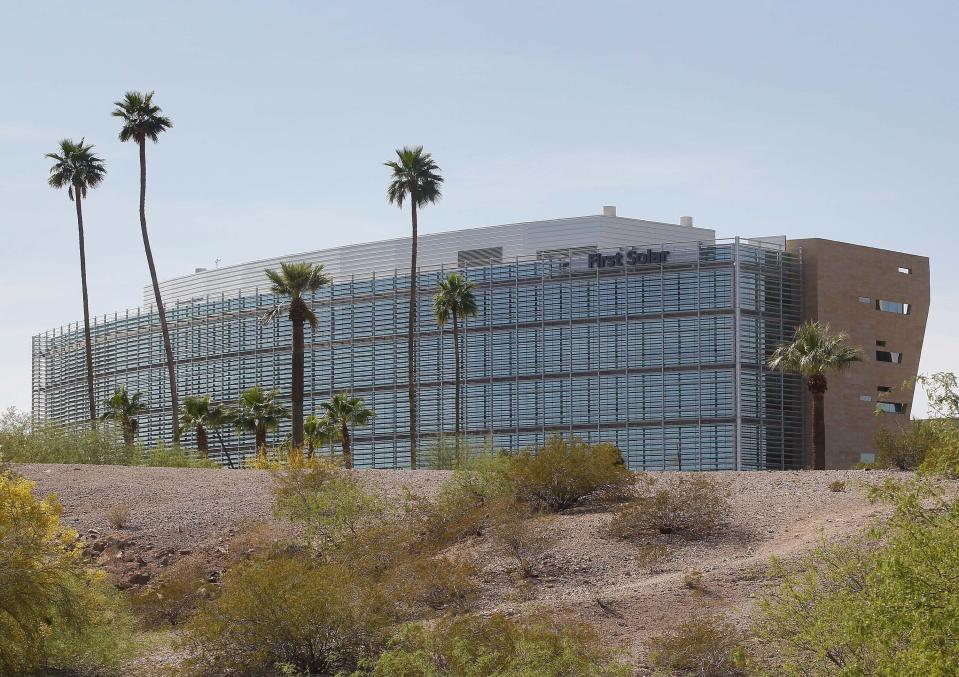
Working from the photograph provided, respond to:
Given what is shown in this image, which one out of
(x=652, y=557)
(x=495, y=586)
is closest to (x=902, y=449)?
(x=652, y=557)

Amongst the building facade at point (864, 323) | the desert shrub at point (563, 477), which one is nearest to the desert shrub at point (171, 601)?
the desert shrub at point (563, 477)

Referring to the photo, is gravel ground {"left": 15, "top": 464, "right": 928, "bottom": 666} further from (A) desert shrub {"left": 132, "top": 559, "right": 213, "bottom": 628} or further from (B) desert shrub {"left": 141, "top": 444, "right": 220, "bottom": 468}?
(B) desert shrub {"left": 141, "top": 444, "right": 220, "bottom": 468}

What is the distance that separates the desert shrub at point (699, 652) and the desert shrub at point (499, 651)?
2.59ft

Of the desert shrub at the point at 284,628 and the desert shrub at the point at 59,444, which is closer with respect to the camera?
the desert shrub at the point at 284,628

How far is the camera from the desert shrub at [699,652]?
81.5 feet

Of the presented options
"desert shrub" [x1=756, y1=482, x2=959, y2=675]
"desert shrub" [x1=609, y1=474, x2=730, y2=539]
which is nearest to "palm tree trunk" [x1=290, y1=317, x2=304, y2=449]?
"desert shrub" [x1=609, y1=474, x2=730, y2=539]

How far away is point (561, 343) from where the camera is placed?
84.0 metres

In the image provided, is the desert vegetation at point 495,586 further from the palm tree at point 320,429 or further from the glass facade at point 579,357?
the glass facade at point 579,357

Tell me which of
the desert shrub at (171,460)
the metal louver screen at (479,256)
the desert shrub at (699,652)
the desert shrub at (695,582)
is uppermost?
the metal louver screen at (479,256)

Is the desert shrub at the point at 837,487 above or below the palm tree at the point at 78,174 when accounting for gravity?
below

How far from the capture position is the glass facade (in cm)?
7961

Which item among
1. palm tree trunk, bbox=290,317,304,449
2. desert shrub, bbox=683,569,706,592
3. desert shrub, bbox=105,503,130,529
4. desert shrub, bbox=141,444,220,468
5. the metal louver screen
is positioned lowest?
desert shrub, bbox=683,569,706,592

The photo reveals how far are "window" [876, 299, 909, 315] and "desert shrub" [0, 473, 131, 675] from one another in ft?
198

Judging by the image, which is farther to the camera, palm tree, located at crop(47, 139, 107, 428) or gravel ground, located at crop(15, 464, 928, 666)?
palm tree, located at crop(47, 139, 107, 428)
